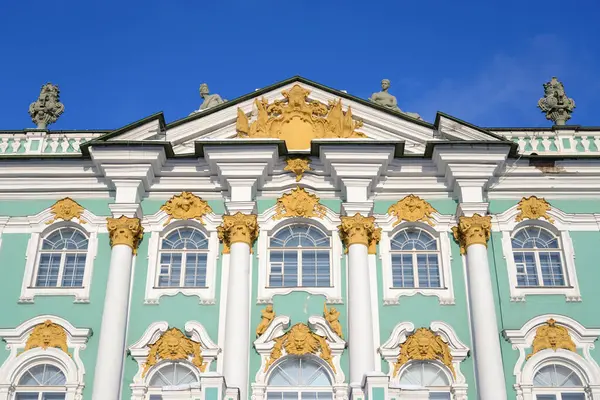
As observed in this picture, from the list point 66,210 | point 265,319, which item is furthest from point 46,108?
point 265,319

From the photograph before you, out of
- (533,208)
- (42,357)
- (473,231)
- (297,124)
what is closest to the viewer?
(42,357)

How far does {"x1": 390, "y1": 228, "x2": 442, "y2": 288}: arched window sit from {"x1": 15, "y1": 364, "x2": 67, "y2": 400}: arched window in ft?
23.4

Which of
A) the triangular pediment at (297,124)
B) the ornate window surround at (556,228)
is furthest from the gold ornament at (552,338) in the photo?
the triangular pediment at (297,124)

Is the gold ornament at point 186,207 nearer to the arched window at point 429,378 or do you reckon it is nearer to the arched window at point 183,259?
the arched window at point 183,259

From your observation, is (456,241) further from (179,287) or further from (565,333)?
(179,287)

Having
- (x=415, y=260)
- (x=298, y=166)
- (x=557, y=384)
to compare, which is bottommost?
(x=557, y=384)

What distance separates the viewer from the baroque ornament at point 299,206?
21109 millimetres

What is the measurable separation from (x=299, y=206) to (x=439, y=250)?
3186 millimetres

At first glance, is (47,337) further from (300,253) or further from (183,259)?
(300,253)

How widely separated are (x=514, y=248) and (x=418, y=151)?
3.05 m

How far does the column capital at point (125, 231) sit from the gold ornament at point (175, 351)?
233cm

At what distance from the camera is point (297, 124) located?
22.2m

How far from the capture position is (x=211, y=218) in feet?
69.4

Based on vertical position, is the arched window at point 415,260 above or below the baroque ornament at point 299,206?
below
